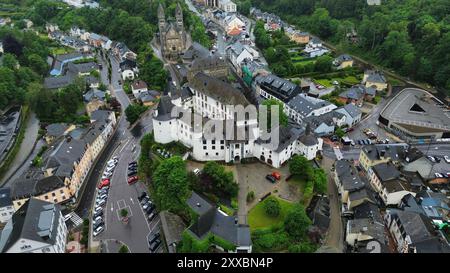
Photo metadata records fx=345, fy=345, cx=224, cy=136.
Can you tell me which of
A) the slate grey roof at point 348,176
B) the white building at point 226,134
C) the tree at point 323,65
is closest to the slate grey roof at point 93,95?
the white building at point 226,134

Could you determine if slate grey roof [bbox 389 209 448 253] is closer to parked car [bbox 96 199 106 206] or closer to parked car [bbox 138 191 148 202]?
parked car [bbox 138 191 148 202]

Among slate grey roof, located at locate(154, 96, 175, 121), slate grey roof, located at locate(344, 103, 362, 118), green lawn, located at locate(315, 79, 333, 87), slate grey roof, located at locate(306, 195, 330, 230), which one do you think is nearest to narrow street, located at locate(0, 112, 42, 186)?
slate grey roof, located at locate(154, 96, 175, 121)

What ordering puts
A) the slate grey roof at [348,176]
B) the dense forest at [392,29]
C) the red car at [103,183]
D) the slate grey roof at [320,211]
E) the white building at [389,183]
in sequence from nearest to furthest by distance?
the slate grey roof at [320,211] → the slate grey roof at [348,176] → the white building at [389,183] → the red car at [103,183] → the dense forest at [392,29]

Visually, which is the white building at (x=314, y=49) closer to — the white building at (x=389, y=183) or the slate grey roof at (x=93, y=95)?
the white building at (x=389, y=183)

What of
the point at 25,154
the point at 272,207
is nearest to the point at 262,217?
the point at 272,207

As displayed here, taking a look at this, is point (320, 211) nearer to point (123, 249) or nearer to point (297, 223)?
point (297, 223)

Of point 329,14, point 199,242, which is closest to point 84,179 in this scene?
point 199,242
